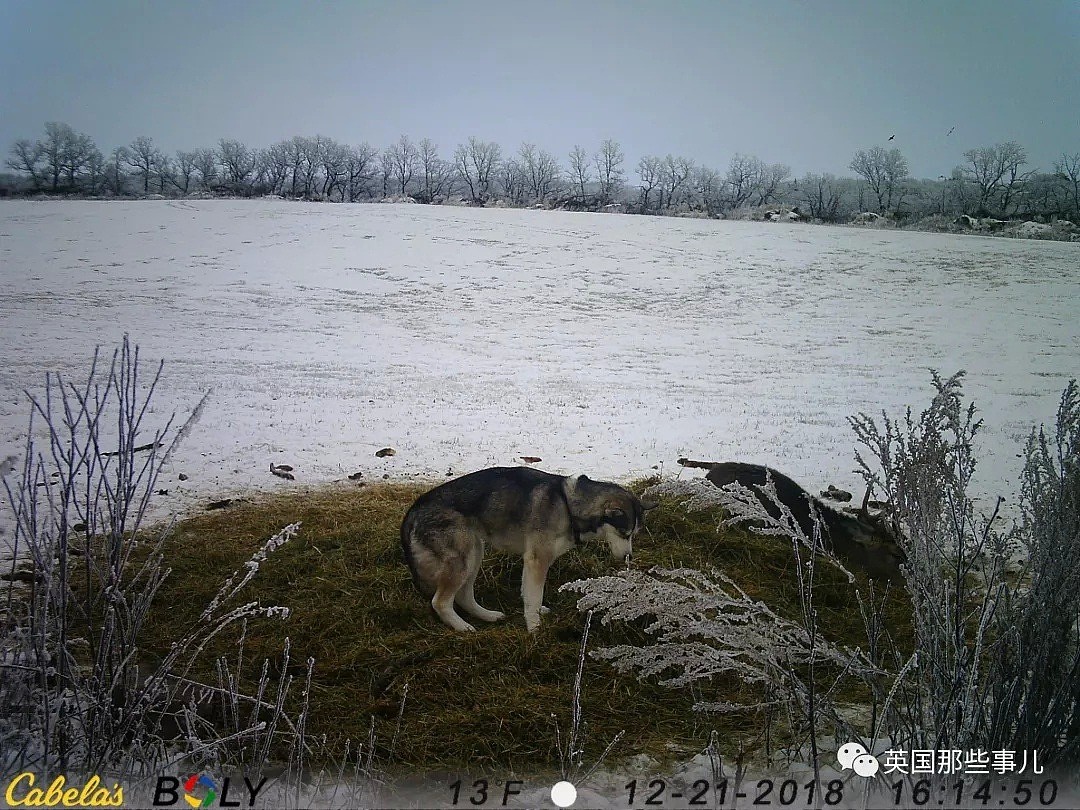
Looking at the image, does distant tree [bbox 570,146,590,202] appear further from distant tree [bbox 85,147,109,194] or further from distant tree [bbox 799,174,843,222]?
distant tree [bbox 85,147,109,194]

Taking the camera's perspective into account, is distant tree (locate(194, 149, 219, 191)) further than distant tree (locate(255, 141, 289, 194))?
No

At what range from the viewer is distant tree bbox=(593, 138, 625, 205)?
493 cm

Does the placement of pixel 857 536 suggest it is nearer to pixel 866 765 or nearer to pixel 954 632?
pixel 954 632

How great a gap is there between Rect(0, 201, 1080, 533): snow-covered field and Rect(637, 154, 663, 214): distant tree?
0.21 metres

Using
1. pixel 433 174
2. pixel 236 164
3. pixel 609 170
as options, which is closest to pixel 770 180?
pixel 609 170

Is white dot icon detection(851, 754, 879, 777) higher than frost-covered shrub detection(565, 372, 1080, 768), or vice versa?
frost-covered shrub detection(565, 372, 1080, 768)

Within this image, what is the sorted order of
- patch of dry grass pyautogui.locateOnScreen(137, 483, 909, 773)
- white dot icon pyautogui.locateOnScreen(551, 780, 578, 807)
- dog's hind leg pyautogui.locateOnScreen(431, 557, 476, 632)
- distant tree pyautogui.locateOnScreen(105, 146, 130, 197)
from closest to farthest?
white dot icon pyautogui.locateOnScreen(551, 780, 578, 807) → patch of dry grass pyautogui.locateOnScreen(137, 483, 909, 773) → dog's hind leg pyautogui.locateOnScreen(431, 557, 476, 632) → distant tree pyautogui.locateOnScreen(105, 146, 130, 197)

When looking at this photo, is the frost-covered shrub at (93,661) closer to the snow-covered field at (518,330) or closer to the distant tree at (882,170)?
the snow-covered field at (518,330)

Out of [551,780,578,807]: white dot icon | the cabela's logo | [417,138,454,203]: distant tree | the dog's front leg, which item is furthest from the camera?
[417,138,454,203]: distant tree

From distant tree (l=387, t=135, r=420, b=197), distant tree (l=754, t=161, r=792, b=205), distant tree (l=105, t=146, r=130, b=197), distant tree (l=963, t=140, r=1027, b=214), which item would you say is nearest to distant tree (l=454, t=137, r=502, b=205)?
distant tree (l=387, t=135, r=420, b=197)

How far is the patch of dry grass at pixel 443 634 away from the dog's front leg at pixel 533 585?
0.06 m

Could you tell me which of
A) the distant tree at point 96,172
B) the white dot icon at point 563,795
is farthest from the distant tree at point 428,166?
the white dot icon at point 563,795

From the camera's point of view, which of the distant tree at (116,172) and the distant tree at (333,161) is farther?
the distant tree at (333,161)

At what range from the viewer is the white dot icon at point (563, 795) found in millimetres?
2059
